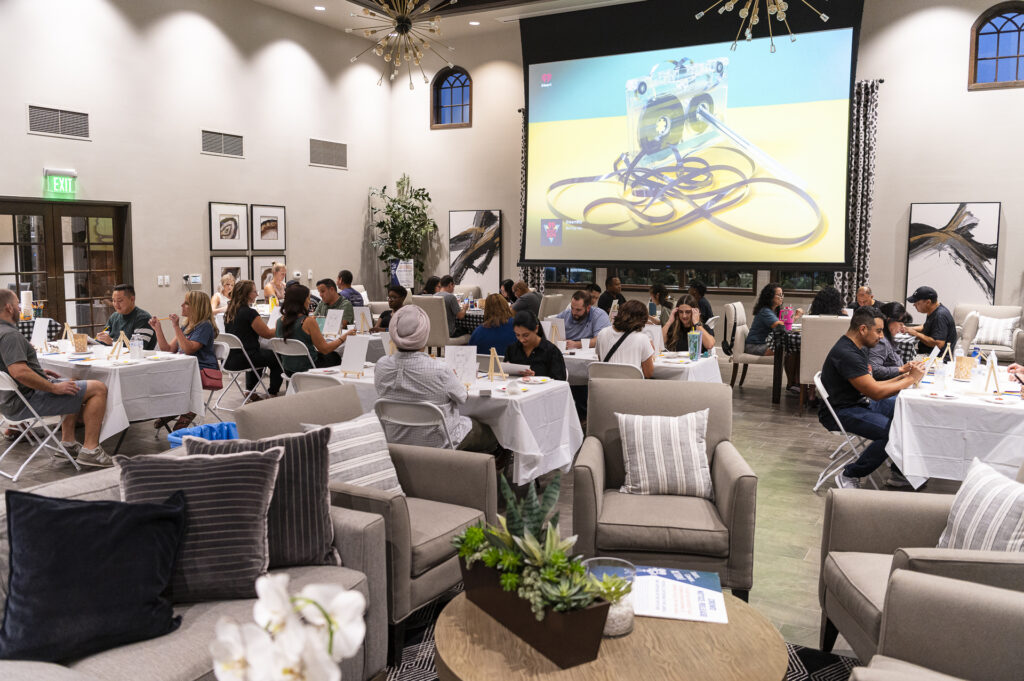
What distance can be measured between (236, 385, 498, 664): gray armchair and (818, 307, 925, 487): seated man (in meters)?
2.76

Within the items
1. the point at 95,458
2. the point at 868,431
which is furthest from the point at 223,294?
the point at 868,431

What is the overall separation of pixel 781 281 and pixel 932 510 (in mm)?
9032

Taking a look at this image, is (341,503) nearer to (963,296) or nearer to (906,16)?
(963,296)

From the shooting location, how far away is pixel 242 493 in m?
2.52

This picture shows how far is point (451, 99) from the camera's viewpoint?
14211mm

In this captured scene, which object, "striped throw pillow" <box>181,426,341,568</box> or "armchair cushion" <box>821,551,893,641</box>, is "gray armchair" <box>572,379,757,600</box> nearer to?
"armchair cushion" <box>821,551,893,641</box>

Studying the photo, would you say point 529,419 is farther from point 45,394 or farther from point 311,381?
point 45,394

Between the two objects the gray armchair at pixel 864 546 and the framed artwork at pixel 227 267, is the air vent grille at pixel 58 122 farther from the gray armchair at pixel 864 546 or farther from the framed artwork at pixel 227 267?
the gray armchair at pixel 864 546

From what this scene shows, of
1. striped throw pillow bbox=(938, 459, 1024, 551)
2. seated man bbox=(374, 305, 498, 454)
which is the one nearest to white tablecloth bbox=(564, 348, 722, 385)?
seated man bbox=(374, 305, 498, 454)

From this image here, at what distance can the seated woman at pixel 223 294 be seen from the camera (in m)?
10.2

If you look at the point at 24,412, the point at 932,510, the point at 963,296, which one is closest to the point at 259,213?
the point at 24,412

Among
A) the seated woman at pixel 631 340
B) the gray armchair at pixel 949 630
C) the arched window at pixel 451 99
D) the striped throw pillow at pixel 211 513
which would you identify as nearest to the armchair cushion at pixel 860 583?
the gray armchair at pixel 949 630

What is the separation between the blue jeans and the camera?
16.4 feet

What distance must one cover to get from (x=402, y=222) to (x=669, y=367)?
8625 millimetres
